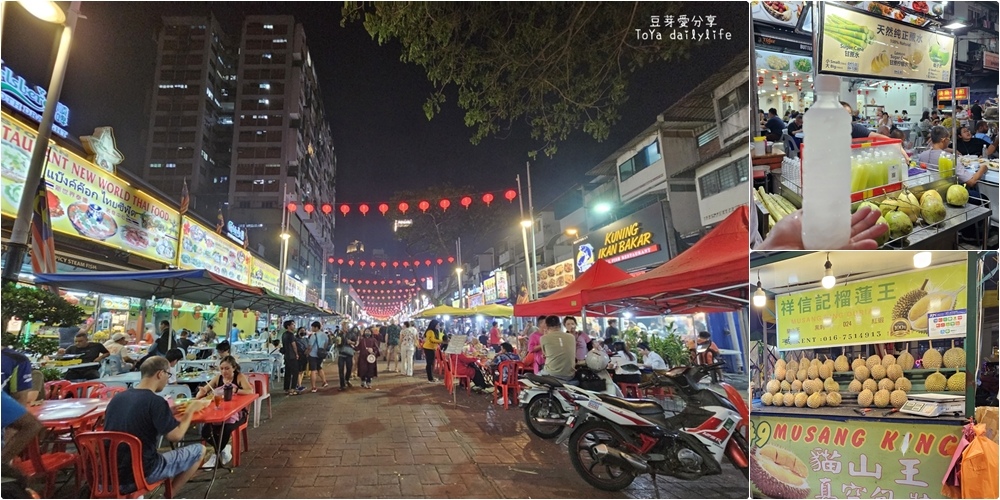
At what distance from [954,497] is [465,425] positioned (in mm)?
5169

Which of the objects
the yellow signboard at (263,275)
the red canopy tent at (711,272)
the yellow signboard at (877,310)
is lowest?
the yellow signboard at (877,310)

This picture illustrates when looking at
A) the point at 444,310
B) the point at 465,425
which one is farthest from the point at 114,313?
the point at 465,425

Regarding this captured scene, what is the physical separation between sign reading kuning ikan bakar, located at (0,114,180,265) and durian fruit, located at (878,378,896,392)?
26.3 feet

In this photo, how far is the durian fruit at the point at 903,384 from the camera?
194 cm

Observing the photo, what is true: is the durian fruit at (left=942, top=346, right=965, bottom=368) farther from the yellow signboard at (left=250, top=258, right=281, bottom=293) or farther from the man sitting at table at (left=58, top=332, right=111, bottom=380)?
the yellow signboard at (left=250, top=258, right=281, bottom=293)

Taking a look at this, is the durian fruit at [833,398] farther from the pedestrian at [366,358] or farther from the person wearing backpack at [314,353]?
the pedestrian at [366,358]

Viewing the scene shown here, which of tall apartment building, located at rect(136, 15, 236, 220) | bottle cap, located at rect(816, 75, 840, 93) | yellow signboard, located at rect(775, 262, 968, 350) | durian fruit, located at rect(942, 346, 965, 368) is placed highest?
tall apartment building, located at rect(136, 15, 236, 220)

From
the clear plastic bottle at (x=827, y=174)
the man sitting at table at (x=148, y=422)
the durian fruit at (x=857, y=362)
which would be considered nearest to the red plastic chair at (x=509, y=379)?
the man sitting at table at (x=148, y=422)

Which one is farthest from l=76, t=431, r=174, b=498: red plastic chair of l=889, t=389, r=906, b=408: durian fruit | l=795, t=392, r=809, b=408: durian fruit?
l=889, t=389, r=906, b=408: durian fruit

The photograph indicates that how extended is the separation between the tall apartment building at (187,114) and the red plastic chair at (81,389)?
44155mm

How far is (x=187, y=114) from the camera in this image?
47062mm

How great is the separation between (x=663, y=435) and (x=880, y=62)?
3057mm

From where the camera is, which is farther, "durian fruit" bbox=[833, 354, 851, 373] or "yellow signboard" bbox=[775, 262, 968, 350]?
"durian fruit" bbox=[833, 354, 851, 373]

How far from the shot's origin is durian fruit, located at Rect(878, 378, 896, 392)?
6.41ft
